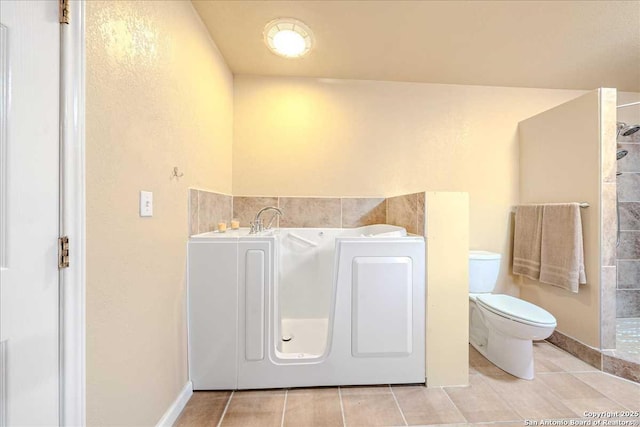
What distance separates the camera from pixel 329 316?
5.19ft

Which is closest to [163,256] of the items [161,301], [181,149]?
[161,301]

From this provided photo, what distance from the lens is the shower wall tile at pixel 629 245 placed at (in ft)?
7.72

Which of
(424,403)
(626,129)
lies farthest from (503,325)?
(626,129)

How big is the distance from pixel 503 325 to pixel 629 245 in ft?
5.88

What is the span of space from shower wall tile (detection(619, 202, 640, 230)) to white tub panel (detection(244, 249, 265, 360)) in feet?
10.6

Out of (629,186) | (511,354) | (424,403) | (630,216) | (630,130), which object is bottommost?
(424,403)

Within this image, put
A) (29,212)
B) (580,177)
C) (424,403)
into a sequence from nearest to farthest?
(29,212) → (424,403) → (580,177)

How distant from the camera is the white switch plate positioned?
3.59ft

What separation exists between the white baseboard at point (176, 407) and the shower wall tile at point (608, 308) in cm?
272

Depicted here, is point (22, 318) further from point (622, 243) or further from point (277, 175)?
point (622, 243)

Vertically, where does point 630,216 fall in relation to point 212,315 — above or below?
above

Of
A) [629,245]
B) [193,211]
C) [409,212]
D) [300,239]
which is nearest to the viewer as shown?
[193,211]

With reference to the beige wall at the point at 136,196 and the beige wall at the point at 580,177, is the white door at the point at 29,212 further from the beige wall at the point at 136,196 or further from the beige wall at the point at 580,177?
the beige wall at the point at 580,177

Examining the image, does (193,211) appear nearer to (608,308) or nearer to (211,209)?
(211,209)
